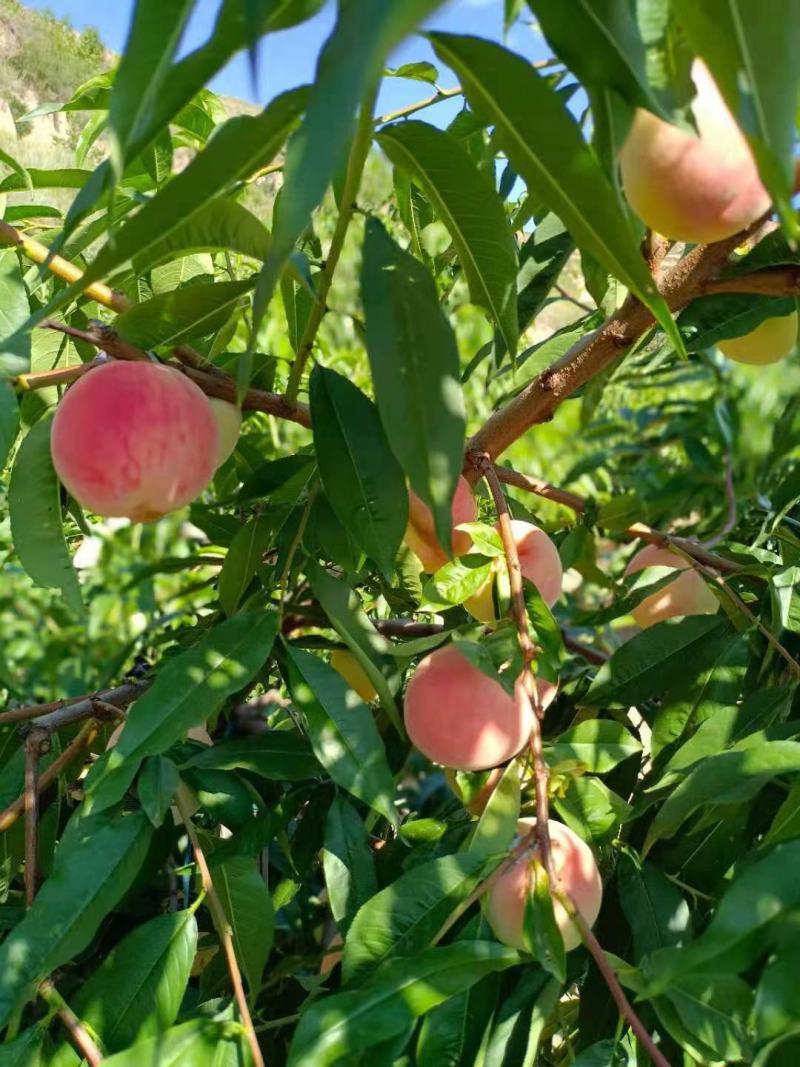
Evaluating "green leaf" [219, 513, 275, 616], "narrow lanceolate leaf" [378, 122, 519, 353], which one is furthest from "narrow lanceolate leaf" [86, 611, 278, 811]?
"narrow lanceolate leaf" [378, 122, 519, 353]

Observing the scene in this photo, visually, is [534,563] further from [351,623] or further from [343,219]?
[343,219]

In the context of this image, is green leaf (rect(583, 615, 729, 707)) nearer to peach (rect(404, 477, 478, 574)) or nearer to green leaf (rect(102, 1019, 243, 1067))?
peach (rect(404, 477, 478, 574))

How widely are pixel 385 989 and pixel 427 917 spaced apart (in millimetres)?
52

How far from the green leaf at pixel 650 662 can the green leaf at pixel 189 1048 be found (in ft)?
1.07

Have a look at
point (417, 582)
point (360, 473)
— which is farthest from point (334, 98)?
point (417, 582)

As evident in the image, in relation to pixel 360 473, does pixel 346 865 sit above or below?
below

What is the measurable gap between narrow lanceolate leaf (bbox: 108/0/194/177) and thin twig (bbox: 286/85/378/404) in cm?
12

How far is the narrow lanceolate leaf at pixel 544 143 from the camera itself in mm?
421

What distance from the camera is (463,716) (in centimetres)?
60

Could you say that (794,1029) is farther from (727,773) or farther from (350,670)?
(350,670)

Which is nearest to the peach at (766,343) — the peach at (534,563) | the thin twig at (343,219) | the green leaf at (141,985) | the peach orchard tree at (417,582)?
the peach orchard tree at (417,582)

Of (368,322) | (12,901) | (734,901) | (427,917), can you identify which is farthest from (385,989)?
(12,901)

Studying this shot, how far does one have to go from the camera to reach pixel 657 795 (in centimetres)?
66

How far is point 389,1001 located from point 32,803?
292 millimetres
